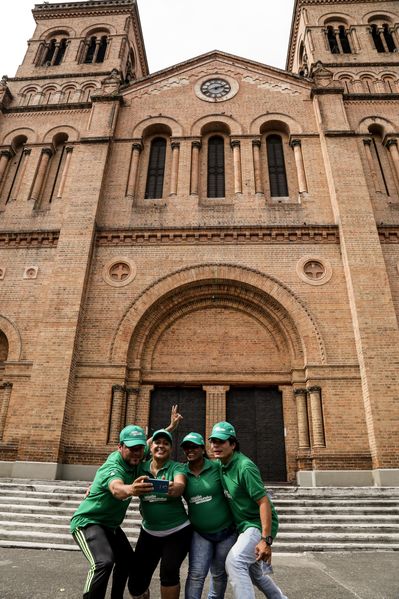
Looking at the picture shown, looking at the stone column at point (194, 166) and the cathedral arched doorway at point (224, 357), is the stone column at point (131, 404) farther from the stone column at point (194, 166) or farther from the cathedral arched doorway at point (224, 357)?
the stone column at point (194, 166)

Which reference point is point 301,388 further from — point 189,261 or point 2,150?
point 2,150

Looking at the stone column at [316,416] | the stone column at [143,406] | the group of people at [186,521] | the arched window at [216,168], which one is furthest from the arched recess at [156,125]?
the group of people at [186,521]

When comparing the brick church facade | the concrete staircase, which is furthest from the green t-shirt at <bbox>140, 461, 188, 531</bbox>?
the brick church facade

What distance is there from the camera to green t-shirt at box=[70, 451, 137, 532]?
3156 mm

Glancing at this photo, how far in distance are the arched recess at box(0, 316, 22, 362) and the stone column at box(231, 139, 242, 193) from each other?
9254mm

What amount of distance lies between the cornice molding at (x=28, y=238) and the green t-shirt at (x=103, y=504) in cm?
1235

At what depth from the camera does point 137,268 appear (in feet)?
44.1

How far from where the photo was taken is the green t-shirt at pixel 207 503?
321 centimetres

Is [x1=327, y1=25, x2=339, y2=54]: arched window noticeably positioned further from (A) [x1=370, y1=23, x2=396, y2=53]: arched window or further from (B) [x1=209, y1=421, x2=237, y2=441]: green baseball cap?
(B) [x1=209, y1=421, x2=237, y2=441]: green baseball cap

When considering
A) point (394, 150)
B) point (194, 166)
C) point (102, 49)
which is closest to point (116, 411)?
point (194, 166)

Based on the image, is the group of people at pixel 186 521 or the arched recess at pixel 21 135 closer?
the group of people at pixel 186 521

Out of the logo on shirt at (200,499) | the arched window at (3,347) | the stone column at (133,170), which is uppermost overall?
the stone column at (133,170)

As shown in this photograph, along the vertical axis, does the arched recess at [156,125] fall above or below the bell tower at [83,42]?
below

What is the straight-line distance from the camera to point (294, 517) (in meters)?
7.71
